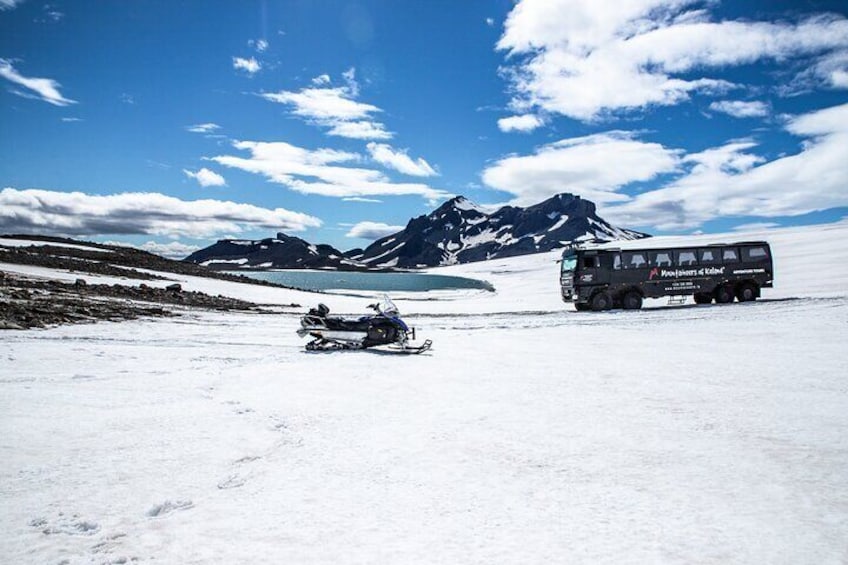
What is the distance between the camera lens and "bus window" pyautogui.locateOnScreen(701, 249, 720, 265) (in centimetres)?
2704

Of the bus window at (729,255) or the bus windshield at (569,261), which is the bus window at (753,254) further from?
the bus windshield at (569,261)

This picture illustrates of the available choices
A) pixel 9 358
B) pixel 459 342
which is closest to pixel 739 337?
pixel 459 342

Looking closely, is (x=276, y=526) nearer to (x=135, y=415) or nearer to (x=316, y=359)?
(x=135, y=415)

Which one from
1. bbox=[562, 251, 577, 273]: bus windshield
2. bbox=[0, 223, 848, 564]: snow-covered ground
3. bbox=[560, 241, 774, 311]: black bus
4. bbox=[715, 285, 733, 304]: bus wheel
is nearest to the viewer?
bbox=[0, 223, 848, 564]: snow-covered ground

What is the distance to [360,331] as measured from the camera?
13.7m

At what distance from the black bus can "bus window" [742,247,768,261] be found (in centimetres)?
37

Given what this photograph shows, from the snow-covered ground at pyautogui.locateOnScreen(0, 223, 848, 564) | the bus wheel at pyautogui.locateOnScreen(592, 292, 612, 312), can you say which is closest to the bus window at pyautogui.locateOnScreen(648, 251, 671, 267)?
the bus wheel at pyautogui.locateOnScreen(592, 292, 612, 312)

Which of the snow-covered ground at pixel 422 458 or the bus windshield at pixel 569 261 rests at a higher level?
the bus windshield at pixel 569 261

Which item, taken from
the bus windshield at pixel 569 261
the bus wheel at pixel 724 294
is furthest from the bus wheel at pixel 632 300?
the bus wheel at pixel 724 294

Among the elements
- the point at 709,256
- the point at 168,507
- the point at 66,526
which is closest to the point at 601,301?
the point at 709,256

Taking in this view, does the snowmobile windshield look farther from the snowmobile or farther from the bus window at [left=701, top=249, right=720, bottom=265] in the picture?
the bus window at [left=701, top=249, right=720, bottom=265]

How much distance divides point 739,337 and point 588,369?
23.7ft

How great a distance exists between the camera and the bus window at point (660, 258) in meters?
26.8

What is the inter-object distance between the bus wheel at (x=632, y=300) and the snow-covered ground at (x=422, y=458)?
15.1m
